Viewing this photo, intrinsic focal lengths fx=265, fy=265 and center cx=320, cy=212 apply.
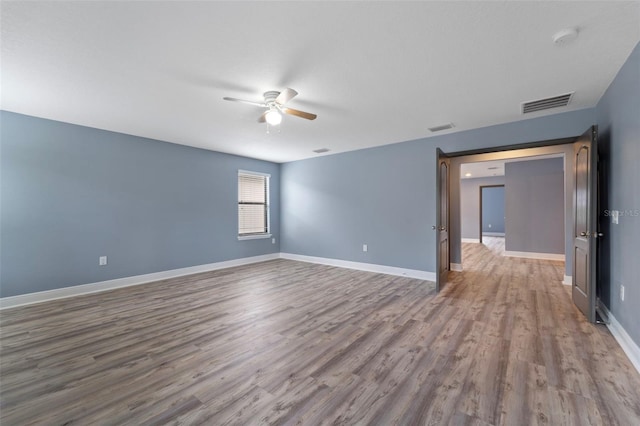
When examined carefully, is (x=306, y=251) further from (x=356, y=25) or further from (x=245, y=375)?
(x=356, y=25)

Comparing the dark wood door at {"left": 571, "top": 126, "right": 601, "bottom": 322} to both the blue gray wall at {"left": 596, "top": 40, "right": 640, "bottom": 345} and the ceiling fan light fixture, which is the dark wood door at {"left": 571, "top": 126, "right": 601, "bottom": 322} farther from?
the ceiling fan light fixture

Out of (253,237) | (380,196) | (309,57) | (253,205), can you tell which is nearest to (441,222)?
(380,196)

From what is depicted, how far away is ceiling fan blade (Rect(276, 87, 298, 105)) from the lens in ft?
8.36

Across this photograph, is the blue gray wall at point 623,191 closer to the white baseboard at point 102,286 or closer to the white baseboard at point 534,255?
the white baseboard at point 534,255

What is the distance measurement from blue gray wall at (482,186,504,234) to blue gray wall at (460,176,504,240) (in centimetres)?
201

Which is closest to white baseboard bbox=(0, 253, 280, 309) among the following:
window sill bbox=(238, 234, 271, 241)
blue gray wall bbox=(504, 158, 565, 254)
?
window sill bbox=(238, 234, 271, 241)

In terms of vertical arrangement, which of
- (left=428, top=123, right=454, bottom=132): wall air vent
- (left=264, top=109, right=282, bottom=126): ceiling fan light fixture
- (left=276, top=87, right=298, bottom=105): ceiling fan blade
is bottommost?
(left=264, top=109, right=282, bottom=126): ceiling fan light fixture

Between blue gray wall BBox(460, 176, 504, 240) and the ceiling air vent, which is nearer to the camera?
the ceiling air vent

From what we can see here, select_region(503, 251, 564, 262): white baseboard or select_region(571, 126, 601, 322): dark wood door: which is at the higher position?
select_region(571, 126, 601, 322): dark wood door

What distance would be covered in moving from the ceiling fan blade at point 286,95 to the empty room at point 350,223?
148 millimetres

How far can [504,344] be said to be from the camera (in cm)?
243

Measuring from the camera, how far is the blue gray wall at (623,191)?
2.16 metres

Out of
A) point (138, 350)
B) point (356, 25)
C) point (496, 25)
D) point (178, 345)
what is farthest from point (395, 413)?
point (496, 25)

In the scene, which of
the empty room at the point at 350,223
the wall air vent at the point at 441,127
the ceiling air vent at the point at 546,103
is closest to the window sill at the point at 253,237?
the empty room at the point at 350,223
